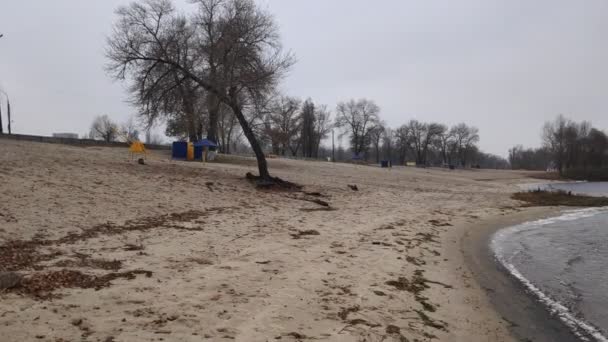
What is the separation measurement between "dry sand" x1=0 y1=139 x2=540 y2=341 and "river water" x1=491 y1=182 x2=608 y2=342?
1180mm

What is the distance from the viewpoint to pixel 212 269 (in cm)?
732

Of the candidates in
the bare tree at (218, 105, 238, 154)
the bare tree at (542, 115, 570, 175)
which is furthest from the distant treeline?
the bare tree at (218, 105, 238, 154)

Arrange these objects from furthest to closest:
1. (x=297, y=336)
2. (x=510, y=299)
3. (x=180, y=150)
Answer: (x=180, y=150), (x=510, y=299), (x=297, y=336)

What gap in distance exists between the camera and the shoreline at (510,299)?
608cm

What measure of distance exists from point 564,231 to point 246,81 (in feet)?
48.4

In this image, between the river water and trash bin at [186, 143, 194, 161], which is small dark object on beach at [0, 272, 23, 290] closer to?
the river water

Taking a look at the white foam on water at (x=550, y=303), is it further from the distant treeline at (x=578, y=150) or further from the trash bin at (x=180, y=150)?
the distant treeline at (x=578, y=150)

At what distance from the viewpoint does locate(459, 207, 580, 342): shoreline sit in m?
6.08

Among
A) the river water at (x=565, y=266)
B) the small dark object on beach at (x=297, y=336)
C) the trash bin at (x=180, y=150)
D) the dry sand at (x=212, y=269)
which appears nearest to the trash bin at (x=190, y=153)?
the trash bin at (x=180, y=150)

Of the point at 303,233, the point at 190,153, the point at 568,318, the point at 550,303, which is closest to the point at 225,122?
the point at 190,153

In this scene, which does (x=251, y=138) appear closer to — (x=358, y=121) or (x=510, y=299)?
(x=510, y=299)

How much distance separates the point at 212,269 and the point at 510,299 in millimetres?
5152

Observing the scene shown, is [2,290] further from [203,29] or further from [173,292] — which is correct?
[203,29]

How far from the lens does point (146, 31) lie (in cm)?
2242
